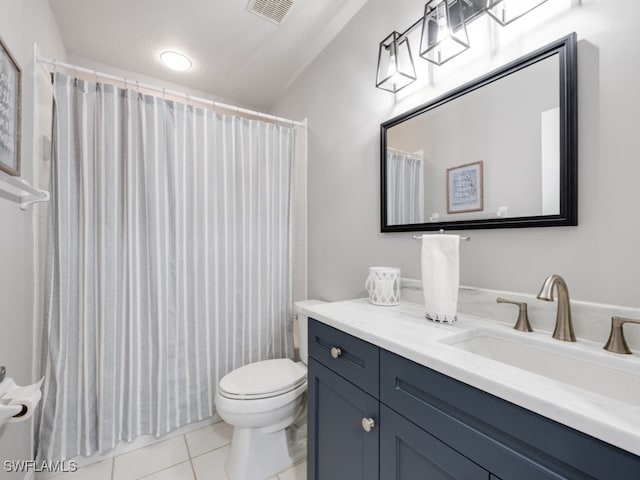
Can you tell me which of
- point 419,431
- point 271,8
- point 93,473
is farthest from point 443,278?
point 93,473

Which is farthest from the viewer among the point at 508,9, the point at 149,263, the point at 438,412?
the point at 149,263

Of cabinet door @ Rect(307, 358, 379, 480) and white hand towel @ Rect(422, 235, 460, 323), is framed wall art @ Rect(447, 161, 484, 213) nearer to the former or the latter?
white hand towel @ Rect(422, 235, 460, 323)

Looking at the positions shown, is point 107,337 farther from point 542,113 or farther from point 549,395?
point 542,113

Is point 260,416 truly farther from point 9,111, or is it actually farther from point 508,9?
point 508,9

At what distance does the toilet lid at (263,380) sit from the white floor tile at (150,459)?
20.8 inches

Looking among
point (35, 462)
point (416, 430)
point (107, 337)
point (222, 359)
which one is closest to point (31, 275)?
point (107, 337)

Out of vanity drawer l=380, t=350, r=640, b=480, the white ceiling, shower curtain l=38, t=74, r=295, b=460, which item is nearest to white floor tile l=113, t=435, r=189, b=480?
shower curtain l=38, t=74, r=295, b=460

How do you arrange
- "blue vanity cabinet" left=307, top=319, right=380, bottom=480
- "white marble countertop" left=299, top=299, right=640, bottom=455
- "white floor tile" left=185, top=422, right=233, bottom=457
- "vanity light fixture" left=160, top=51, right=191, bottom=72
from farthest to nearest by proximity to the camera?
"vanity light fixture" left=160, top=51, right=191, bottom=72 → "white floor tile" left=185, top=422, right=233, bottom=457 → "blue vanity cabinet" left=307, top=319, right=380, bottom=480 → "white marble countertop" left=299, top=299, right=640, bottom=455

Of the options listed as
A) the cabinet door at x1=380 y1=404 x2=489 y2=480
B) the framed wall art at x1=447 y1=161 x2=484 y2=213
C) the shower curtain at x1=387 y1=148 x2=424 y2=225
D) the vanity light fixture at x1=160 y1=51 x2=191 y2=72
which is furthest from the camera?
the vanity light fixture at x1=160 y1=51 x2=191 y2=72

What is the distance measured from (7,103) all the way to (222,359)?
1.59m

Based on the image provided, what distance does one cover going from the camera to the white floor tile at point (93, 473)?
140cm

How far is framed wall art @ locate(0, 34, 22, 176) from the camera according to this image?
100cm

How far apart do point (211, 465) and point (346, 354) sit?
1.12 meters

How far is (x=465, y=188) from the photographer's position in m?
1.13
